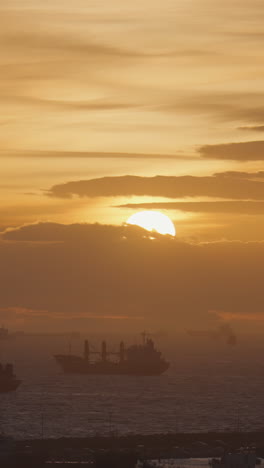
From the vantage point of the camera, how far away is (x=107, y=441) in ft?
359

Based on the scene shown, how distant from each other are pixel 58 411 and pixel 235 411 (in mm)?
27647

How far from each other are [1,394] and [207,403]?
138 feet

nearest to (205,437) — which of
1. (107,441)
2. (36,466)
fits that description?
(107,441)

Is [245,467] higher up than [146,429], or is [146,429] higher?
[146,429]

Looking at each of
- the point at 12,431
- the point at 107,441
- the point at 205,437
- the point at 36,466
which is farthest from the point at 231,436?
the point at 36,466

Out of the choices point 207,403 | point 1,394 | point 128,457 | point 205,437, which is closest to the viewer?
point 128,457

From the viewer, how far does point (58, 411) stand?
536 ft

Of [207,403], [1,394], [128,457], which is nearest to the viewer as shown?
[128,457]

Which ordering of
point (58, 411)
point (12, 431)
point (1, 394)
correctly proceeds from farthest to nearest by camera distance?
point (1, 394) → point (58, 411) → point (12, 431)

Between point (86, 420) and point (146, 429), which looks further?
point (86, 420)

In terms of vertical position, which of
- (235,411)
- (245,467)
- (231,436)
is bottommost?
(245,467)

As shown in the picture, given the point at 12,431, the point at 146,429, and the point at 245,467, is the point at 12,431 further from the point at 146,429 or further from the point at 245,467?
the point at 245,467

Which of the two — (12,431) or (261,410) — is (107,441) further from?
(261,410)

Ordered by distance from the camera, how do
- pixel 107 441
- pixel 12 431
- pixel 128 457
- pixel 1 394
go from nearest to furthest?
1. pixel 128 457
2. pixel 107 441
3. pixel 12 431
4. pixel 1 394
